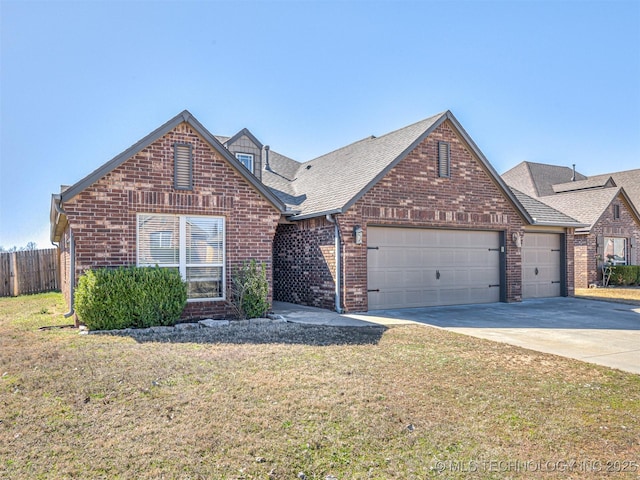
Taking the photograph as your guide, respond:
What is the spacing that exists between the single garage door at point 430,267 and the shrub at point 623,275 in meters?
11.5

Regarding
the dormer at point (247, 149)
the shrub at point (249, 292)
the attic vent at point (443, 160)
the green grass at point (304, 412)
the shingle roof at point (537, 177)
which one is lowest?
the green grass at point (304, 412)

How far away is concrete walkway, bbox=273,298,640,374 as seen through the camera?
7.75 metres

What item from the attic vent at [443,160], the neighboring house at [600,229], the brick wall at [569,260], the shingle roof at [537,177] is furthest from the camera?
the shingle roof at [537,177]

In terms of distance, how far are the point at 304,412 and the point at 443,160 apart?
1079 cm

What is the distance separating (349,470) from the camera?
346 cm

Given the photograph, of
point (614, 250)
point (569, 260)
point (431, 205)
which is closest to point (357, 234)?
point (431, 205)

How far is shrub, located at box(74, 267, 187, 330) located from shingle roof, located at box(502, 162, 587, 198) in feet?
89.3

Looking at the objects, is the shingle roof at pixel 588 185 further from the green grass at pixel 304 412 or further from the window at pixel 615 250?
the green grass at pixel 304 412

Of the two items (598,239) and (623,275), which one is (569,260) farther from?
(623,275)

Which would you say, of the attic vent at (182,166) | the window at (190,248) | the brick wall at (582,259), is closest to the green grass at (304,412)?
the window at (190,248)

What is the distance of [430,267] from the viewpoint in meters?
13.5

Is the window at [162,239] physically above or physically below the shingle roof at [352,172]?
below

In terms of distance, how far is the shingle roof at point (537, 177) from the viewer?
31222 millimetres

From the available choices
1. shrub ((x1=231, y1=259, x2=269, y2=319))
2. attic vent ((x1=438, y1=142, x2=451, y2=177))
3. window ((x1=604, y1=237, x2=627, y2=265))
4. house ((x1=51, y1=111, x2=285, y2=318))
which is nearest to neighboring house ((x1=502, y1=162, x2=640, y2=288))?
window ((x1=604, y1=237, x2=627, y2=265))
